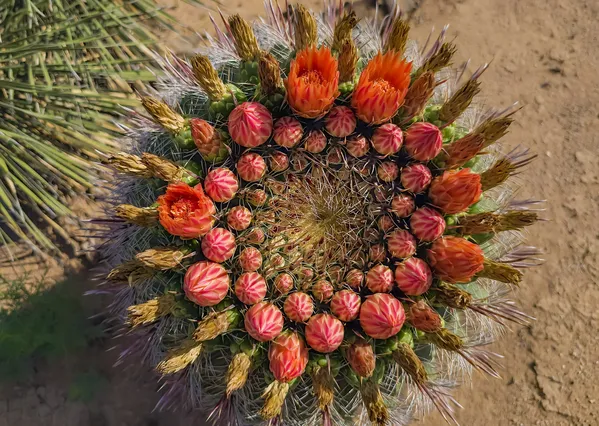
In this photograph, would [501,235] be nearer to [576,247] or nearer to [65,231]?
[576,247]

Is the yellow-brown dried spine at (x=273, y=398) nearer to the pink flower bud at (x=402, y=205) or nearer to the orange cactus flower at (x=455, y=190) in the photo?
the pink flower bud at (x=402, y=205)

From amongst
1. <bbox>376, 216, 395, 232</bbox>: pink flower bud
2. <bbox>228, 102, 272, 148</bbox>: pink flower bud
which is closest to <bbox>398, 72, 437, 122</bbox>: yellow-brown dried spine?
<bbox>376, 216, 395, 232</bbox>: pink flower bud

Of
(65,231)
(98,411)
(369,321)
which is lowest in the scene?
(98,411)

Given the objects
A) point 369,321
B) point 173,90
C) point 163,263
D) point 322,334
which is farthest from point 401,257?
point 173,90

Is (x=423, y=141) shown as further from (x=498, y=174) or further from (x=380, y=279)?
(x=380, y=279)

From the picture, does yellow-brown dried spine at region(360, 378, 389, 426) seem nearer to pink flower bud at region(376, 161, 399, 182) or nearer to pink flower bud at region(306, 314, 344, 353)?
pink flower bud at region(306, 314, 344, 353)

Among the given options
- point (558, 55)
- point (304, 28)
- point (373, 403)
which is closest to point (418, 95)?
point (304, 28)
